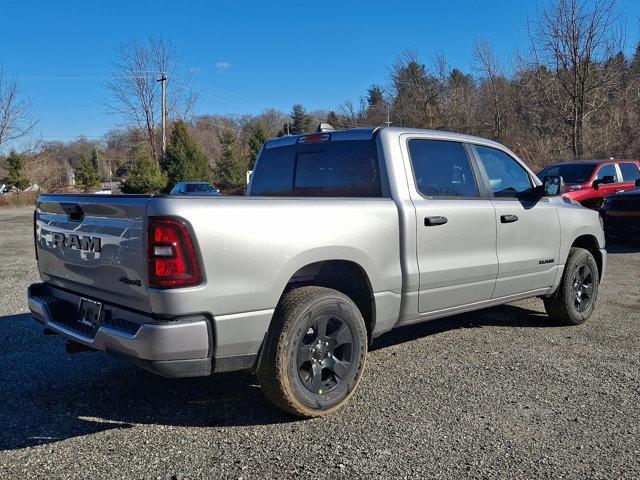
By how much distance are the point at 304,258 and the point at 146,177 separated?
121 ft

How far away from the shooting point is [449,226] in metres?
4.30

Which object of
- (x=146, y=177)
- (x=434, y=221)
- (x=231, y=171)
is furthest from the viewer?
(x=231, y=171)

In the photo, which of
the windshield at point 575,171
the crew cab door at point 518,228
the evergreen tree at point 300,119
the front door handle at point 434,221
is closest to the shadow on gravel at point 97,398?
the crew cab door at point 518,228

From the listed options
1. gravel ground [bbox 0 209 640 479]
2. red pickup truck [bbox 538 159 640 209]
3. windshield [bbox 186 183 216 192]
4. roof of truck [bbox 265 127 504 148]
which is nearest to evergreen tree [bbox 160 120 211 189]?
windshield [bbox 186 183 216 192]

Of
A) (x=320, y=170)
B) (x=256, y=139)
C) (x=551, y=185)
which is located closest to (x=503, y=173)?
(x=551, y=185)

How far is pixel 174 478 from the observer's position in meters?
2.82

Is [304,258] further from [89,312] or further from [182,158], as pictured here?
[182,158]

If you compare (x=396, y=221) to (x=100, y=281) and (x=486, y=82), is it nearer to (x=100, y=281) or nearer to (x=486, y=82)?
(x=100, y=281)

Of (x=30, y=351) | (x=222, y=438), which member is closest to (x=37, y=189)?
(x=30, y=351)

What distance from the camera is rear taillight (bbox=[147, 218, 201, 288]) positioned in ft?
9.52

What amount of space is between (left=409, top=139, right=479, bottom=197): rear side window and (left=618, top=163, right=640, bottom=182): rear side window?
10.5 metres

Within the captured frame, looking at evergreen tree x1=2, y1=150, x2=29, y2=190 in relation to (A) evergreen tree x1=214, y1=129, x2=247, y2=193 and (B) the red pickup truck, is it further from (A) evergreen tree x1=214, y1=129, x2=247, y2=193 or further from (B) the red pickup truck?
(B) the red pickup truck

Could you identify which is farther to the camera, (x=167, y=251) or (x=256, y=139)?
(x=256, y=139)

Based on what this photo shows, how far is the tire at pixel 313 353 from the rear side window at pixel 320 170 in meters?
1.05
